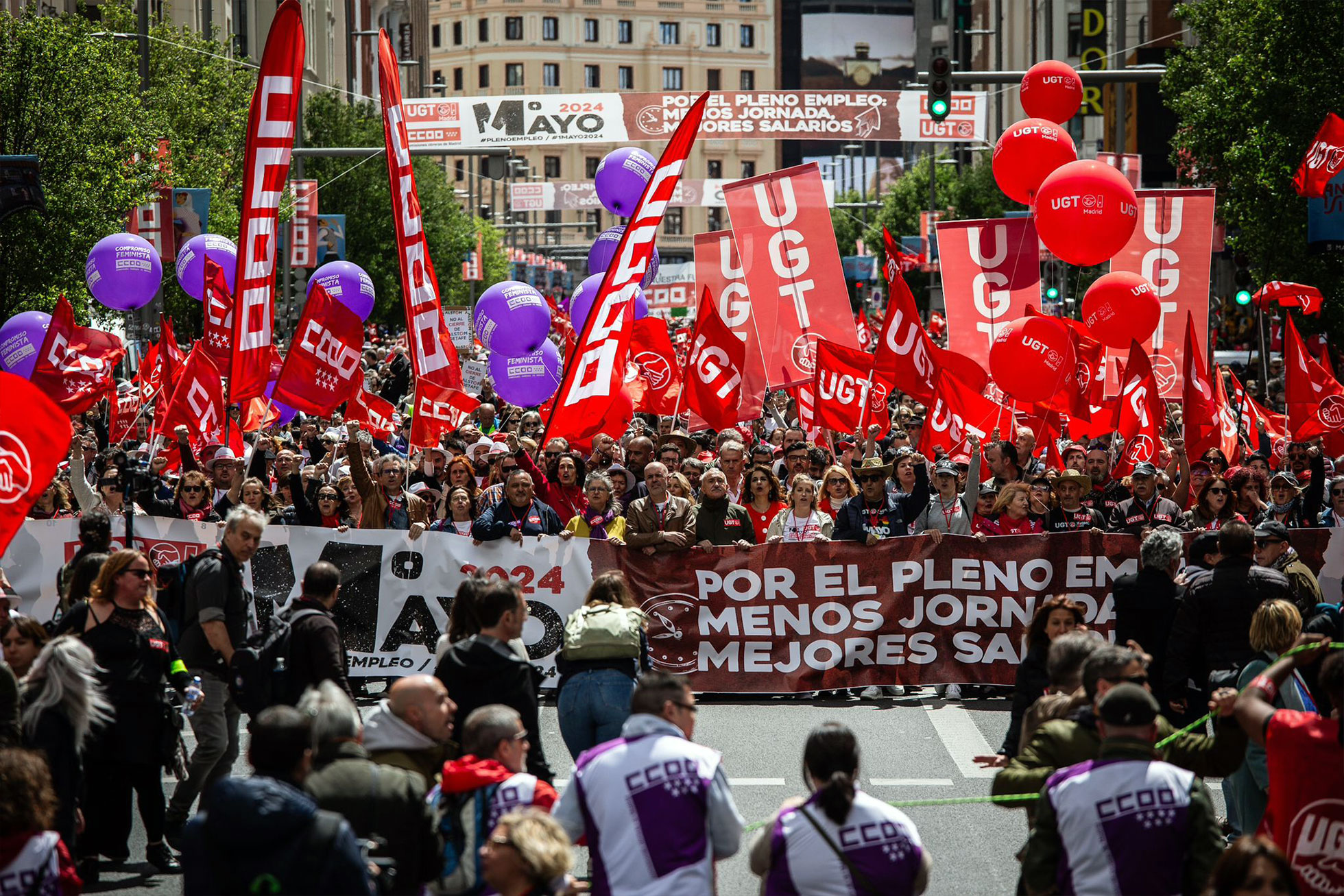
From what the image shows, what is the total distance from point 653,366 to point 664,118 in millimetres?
18339

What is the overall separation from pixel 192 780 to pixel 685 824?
382cm

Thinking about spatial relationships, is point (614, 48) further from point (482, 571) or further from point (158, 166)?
point (482, 571)

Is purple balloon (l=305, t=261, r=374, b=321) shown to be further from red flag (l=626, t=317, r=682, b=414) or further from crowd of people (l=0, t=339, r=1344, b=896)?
crowd of people (l=0, t=339, r=1344, b=896)

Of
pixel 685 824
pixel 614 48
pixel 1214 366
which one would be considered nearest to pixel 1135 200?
pixel 1214 366

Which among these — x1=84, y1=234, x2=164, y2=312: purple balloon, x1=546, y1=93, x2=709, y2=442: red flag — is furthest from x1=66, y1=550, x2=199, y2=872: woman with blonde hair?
x1=84, y1=234, x2=164, y2=312: purple balloon

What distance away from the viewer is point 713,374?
709 inches

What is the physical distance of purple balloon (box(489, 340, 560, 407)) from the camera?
21750 millimetres

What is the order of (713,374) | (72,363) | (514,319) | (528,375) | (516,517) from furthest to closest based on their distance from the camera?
1. (528,375)
2. (514,319)
3. (713,374)
4. (72,363)
5. (516,517)

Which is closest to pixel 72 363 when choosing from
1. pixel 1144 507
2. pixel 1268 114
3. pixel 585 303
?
pixel 1144 507

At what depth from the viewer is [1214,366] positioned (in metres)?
16.1

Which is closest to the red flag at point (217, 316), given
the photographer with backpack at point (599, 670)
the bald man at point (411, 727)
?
the photographer with backpack at point (599, 670)

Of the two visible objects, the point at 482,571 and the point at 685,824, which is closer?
the point at 685,824

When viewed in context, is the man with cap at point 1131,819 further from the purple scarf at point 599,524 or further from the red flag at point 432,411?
the red flag at point 432,411

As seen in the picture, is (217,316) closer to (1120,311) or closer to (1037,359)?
(1037,359)
